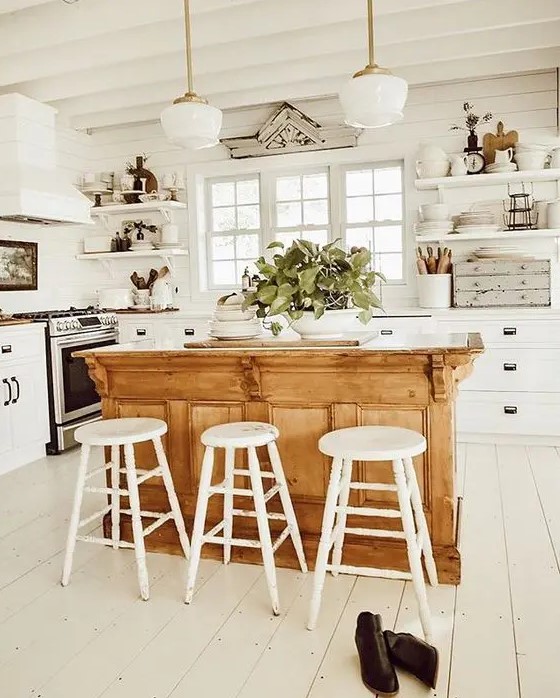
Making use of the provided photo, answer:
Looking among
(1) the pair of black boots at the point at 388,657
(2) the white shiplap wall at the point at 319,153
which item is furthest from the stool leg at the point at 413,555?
(2) the white shiplap wall at the point at 319,153

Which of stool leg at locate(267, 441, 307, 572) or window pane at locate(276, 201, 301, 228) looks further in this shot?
window pane at locate(276, 201, 301, 228)

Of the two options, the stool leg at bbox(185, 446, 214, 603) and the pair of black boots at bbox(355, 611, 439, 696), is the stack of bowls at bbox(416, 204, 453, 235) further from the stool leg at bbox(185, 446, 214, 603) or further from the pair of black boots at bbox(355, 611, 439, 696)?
the pair of black boots at bbox(355, 611, 439, 696)

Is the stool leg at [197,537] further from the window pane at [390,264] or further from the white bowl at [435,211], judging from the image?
the window pane at [390,264]

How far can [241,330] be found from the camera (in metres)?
3.05

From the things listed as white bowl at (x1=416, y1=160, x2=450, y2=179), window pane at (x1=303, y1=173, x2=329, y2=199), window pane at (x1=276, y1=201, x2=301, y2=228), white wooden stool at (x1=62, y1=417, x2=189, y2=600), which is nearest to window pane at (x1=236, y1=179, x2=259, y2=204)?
window pane at (x1=276, y1=201, x2=301, y2=228)

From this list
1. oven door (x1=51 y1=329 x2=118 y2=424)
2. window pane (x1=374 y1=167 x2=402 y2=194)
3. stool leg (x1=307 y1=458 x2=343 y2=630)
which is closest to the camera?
stool leg (x1=307 y1=458 x2=343 y2=630)

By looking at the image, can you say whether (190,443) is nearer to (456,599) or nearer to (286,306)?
(286,306)

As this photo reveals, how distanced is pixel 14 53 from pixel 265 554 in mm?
3684

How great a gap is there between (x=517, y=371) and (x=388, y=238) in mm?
1708

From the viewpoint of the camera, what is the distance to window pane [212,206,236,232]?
627 cm

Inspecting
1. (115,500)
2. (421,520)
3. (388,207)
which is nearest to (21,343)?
(115,500)

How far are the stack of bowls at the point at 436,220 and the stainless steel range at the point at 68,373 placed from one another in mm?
2781

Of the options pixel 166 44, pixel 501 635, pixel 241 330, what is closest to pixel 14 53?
pixel 166 44

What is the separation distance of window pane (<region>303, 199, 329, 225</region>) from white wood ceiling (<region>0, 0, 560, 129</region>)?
0.98 meters
